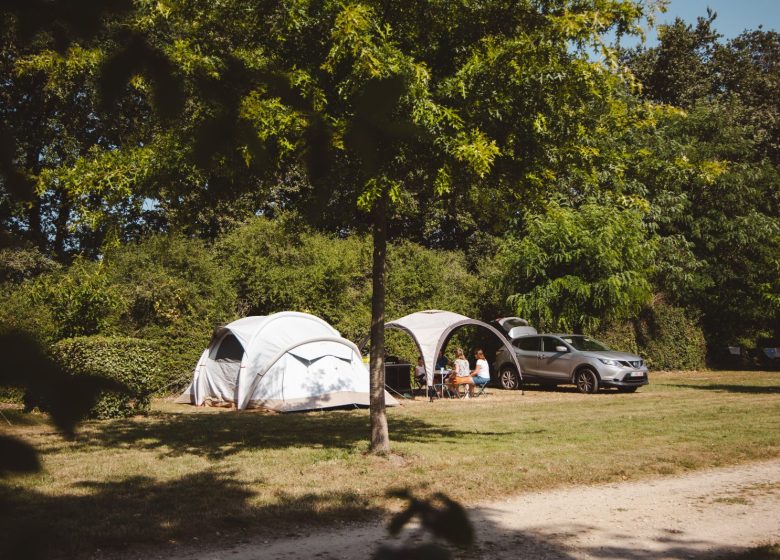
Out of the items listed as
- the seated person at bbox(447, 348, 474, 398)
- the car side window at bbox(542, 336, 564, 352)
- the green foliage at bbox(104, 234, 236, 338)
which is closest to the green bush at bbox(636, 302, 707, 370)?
the car side window at bbox(542, 336, 564, 352)

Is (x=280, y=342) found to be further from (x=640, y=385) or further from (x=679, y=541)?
(x=679, y=541)

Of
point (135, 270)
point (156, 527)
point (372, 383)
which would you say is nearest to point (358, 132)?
point (156, 527)

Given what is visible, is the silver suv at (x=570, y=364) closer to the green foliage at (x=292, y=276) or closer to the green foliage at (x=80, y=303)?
the green foliage at (x=292, y=276)

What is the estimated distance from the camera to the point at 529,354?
1966 cm

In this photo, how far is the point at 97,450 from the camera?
8.68 metres

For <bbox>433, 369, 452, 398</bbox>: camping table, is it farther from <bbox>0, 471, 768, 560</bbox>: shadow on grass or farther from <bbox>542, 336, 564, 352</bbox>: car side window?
<bbox>0, 471, 768, 560</bbox>: shadow on grass

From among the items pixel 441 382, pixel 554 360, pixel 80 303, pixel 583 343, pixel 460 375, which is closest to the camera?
pixel 80 303

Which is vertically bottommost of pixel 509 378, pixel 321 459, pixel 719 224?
pixel 321 459

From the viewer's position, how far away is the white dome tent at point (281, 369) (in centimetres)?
1443

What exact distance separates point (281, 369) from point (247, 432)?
3.83 meters

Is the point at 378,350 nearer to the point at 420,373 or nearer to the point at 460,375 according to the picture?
the point at 460,375

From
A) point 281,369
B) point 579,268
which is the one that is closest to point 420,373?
point 281,369

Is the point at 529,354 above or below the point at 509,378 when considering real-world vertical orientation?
above

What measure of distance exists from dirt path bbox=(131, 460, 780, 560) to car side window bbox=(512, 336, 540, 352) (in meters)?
12.5
